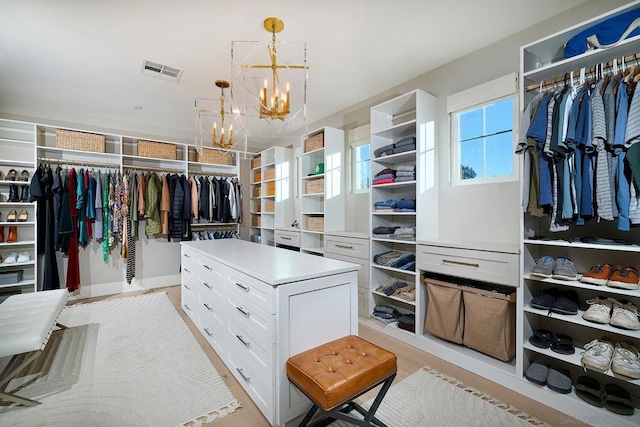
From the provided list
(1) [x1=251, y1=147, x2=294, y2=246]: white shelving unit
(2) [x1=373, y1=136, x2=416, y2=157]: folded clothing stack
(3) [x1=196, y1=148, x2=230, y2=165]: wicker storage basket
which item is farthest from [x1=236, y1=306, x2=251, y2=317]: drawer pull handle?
(3) [x1=196, y1=148, x2=230, y2=165]: wicker storage basket

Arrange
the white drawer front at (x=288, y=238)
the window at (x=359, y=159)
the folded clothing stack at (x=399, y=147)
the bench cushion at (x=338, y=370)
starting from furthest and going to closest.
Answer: the white drawer front at (x=288, y=238), the window at (x=359, y=159), the folded clothing stack at (x=399, y=147), the bench cushion at (x=338, y=370)

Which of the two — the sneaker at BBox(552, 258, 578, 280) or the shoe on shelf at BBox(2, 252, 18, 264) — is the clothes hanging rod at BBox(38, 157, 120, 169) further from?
the sneaker at BBox(552, 258, 578, 280)

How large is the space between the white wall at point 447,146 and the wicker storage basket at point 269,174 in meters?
2.75

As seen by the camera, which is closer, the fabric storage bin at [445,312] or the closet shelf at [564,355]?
the closet shelf at [564,355]

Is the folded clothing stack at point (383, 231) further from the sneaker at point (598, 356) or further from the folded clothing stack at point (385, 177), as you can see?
the sneaker at point (598, 356)

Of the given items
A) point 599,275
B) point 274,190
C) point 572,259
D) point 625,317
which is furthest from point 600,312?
point 274,190

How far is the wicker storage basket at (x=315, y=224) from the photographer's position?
3841mm

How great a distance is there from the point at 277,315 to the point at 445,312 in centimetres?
162

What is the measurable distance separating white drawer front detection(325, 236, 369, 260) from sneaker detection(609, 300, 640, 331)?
189cm

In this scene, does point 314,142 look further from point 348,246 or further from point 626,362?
point 626,362

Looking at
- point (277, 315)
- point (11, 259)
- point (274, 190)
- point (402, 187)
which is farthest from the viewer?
point (274, 190)

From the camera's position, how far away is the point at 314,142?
402 centimetres

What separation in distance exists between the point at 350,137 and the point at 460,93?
4.96 feet

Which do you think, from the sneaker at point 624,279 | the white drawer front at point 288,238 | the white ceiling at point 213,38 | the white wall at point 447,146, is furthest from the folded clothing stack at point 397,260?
the white ceiling at point 213,38
